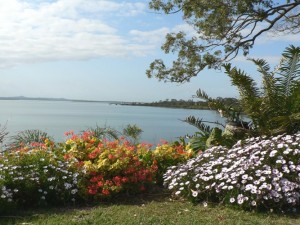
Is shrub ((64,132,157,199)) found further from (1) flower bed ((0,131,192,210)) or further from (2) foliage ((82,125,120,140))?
(2) foliage ((82,125,120,140))

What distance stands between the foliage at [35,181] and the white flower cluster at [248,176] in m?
1.53

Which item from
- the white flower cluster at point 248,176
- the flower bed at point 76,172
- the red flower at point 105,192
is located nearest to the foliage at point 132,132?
the flower bed at point 76,172

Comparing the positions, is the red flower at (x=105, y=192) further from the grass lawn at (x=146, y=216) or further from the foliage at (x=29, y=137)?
the foliage at (x=29, y=137)

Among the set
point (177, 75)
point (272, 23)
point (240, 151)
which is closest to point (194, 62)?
point (177, 75)

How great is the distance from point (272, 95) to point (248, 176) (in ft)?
9.76

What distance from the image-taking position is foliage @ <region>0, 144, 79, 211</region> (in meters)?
6.33

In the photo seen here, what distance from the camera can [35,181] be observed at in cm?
646

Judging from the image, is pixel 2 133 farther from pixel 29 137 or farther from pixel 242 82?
pixel 242 82

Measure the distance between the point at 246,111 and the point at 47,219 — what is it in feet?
15.1

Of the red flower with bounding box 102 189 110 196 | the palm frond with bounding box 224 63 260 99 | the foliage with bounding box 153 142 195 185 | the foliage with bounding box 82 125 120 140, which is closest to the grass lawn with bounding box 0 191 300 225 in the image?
the red flower with bounding box 102 189 110 196

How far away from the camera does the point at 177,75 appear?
1463cm

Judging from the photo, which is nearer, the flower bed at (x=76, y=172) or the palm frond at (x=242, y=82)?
the flower bed at (x=76, y=172)

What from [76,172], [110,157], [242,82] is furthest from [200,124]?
[76,172]

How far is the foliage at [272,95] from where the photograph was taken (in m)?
8.30
